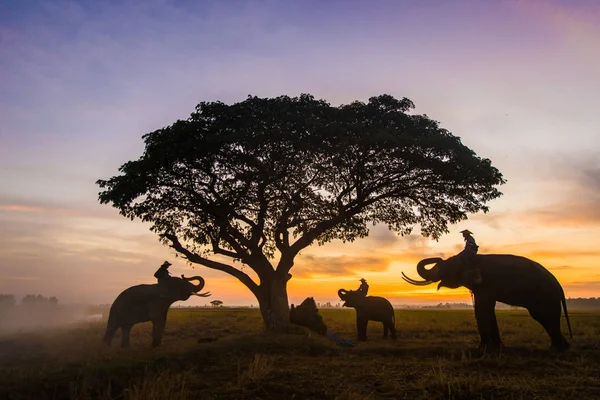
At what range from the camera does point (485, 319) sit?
1259cm

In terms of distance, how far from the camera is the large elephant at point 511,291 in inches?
481

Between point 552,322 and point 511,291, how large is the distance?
1.31 meters

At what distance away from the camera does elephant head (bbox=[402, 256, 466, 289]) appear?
13375 mm

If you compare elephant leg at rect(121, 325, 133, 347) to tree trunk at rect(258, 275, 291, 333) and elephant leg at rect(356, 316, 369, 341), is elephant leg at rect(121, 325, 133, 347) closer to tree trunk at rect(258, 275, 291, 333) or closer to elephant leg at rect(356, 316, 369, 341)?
tree trunk at rect(258, 275, 291, 333)

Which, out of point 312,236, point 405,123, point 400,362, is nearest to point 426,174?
point 405,123

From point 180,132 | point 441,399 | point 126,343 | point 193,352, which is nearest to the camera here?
point 441,399

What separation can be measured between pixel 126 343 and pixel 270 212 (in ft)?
26.9

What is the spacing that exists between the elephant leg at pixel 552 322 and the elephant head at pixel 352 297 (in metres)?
8.40

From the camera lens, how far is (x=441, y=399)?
271 inches

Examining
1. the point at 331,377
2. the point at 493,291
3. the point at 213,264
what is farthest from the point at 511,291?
the point at 213,264

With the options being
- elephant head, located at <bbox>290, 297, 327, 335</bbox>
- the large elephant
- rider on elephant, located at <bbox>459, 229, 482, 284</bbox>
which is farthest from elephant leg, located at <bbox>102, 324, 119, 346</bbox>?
rider on elephant, located at <bbox>459, 229, 482, 284</bbox>

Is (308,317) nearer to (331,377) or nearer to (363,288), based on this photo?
(363,288)

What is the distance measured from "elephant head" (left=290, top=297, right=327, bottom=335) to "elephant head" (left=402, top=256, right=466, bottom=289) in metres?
6.31

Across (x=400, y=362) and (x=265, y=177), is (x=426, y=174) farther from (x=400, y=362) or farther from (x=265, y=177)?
(x=400, y=362)
